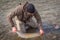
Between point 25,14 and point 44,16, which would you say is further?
point 44,16

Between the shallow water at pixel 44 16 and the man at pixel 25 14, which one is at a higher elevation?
the man at pixel 25 14

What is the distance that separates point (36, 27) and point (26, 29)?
1.02ft

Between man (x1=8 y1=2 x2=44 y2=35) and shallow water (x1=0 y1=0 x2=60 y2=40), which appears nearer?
man (x1=8 y1=2 x2=44 y2=35)

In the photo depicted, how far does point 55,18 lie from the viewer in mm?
7094

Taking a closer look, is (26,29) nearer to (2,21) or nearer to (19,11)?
(19,11)

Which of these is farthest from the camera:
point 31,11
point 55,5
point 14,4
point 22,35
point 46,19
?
point 14,4

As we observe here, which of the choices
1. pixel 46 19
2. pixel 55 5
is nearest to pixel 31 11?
pixel 46 19

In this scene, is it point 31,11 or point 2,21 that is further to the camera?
point 2,21

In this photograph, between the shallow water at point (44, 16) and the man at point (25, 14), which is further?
the shallow water at point (44, 16)

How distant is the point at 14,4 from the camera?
8984 mm

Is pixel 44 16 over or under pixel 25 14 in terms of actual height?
under

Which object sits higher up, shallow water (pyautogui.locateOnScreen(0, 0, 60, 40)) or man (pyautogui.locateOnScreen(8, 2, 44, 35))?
man (pyautogui.locateOnScreen(8, 2, 44, 35))

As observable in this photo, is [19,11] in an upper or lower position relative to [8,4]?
upper

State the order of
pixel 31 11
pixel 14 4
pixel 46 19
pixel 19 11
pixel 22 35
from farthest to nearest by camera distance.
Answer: pixel 14 4 → pixel 46 19 → pixel 22 35 → pixel 19 11 → pixel 31 11
